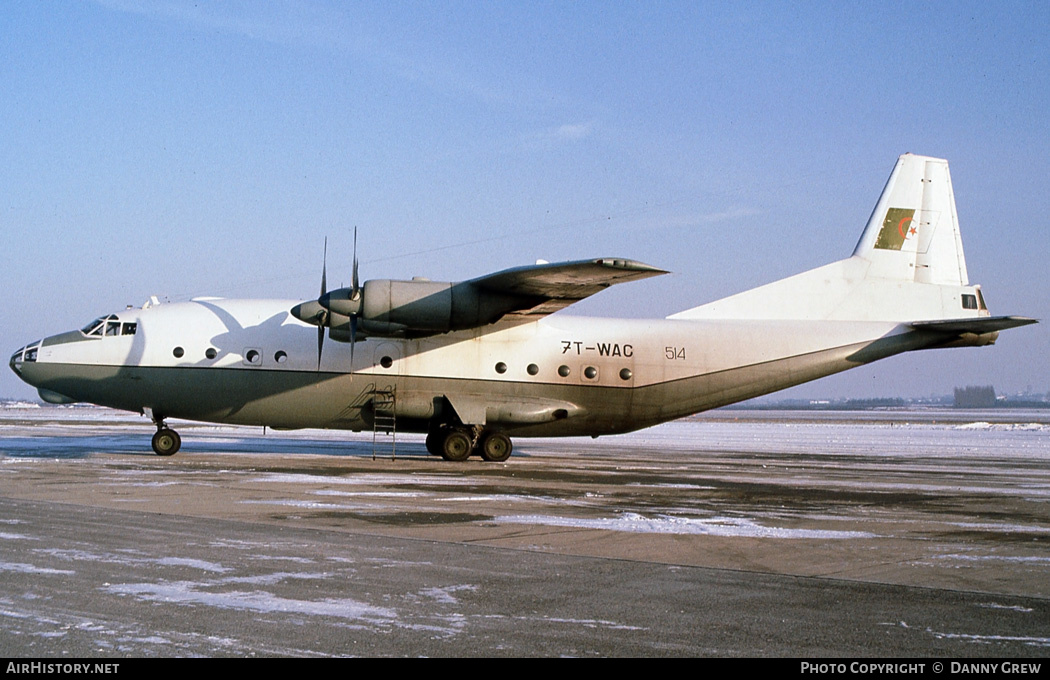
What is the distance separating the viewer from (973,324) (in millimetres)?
21359

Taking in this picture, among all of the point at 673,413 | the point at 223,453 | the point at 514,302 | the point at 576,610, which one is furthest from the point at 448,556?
the point at 223,453

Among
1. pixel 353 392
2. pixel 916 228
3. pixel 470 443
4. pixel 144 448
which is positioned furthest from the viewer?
pixel 144 448

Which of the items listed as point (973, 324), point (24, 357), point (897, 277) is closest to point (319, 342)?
point (24, 357)

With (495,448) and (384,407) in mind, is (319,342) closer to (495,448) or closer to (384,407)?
(384,407)

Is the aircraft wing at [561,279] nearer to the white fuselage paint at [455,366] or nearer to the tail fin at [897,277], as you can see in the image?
the white fuselage paint at [455,366]

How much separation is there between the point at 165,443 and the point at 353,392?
5112mm

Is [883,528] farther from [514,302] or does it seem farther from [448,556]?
[514,302]

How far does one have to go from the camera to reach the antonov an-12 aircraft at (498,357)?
69.1 feet

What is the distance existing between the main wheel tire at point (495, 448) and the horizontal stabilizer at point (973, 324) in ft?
35.1

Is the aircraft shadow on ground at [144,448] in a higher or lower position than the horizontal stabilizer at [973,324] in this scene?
lower

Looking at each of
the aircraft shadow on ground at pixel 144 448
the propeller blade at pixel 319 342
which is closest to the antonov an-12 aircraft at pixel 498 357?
the propeller blade at pixel 319 342

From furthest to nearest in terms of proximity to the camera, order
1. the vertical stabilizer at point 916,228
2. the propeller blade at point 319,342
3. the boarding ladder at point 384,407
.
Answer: the vertical stabilizer at point 916,228
the boarding ladder at point 384,407
the propeller blade at point 319,342

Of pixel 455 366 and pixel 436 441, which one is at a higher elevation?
pixel 455 366

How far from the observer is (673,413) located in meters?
22.7
